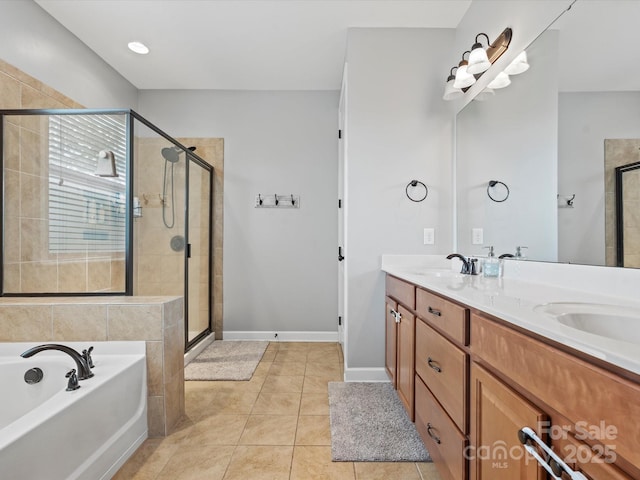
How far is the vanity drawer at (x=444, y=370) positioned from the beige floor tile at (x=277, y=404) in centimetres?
90

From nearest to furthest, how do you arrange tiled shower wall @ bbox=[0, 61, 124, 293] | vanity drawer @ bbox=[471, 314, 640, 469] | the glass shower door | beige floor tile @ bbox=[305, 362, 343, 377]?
vanity drawer @ bbox=[471, 314, 640, 469]
tiled shower wall @ bbox=[0, 61, 124, 293]
beige floor tile @ bbox=[305, 362, 343, 377]
the glass shower door

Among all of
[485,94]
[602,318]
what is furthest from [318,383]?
[485,94]

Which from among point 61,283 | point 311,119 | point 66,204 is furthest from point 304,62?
point 61,283

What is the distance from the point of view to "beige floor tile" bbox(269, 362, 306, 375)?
2459mm

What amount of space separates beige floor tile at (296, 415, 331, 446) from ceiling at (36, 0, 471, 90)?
2.68m

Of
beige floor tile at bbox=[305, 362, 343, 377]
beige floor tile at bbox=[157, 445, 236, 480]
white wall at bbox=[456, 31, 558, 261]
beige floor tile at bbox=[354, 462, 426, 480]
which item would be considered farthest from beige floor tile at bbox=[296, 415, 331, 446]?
white wall at bbox=[456, 31, 558, 261]

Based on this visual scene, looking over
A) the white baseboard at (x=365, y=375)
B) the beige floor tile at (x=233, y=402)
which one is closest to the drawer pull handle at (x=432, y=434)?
the white baseboard at (x=365, y=375)

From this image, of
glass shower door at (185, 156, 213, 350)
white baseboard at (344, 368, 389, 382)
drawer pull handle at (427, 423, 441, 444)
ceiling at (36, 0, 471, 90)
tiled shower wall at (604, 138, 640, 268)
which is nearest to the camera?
tiled shower wall at (604, 138, 640, 268)

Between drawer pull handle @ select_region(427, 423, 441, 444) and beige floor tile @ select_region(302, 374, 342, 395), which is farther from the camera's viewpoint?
beige floor tile @ select_region(302, 374, 342, 395)

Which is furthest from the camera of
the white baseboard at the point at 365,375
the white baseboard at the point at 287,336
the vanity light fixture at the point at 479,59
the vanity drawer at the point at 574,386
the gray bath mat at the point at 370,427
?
the white baseboard at the point at 287,336

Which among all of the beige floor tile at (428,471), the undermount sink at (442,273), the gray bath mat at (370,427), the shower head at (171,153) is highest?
the shower head at (171,153)

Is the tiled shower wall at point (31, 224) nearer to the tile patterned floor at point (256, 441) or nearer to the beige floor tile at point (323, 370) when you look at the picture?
the tile patterned floor at point (256, 441)

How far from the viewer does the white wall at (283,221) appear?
3.22 m

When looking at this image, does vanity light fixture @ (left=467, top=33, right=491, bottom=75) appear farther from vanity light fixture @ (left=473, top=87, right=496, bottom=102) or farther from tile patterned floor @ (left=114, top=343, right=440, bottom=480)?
tile patterned floor @ (left=114, top=343, right=440, bottom=480)
